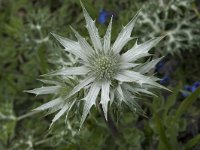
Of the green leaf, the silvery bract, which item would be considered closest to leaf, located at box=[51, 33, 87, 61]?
the silvery bract

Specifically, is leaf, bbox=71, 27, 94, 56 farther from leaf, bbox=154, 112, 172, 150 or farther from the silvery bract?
leaf, bbox=154, 112, 172, 150

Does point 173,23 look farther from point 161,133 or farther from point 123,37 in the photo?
point 123,37

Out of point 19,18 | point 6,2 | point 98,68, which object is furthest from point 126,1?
point 98,68

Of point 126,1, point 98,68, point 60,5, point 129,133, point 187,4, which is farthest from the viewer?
Result: point 60,5

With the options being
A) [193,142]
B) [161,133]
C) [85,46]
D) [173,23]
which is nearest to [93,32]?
[85,46]

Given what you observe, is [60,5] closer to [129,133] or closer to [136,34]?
[136,34]

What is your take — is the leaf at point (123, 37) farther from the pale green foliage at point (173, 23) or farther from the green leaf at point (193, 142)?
the pale green foliage at point (173, 23)

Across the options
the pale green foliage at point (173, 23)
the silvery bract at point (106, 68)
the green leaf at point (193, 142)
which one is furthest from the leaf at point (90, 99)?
the pale green foliage at point (173, 23)
